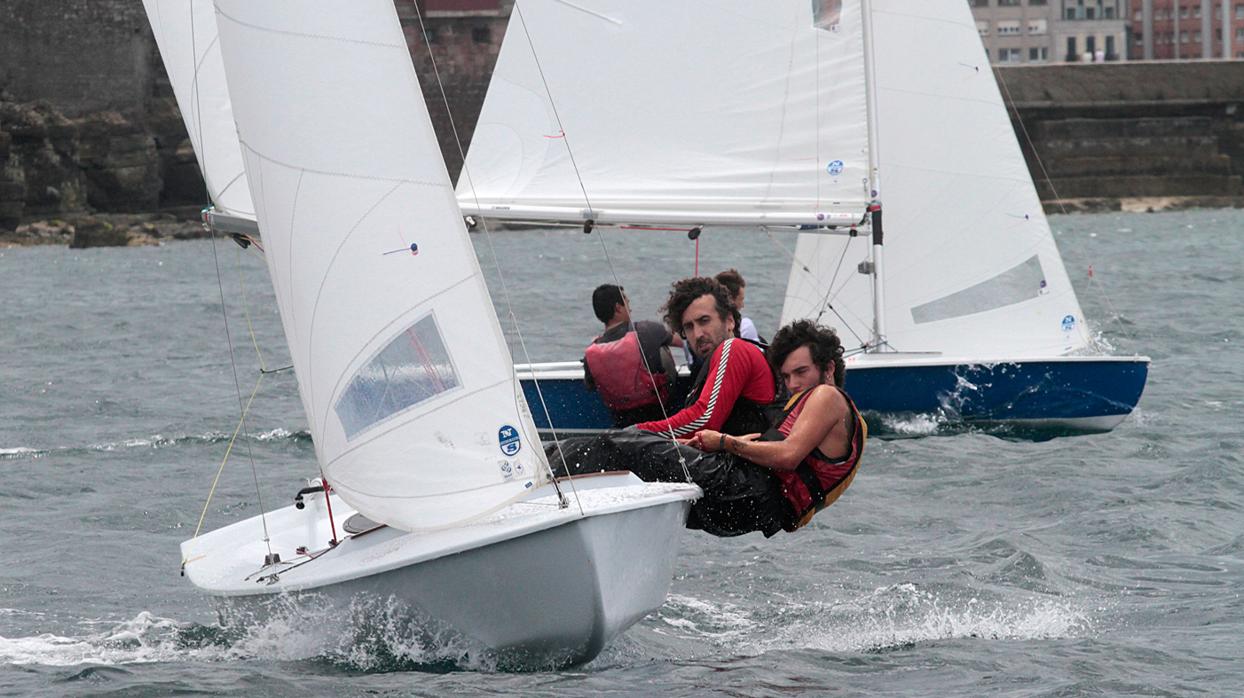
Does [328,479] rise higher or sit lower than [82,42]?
lower

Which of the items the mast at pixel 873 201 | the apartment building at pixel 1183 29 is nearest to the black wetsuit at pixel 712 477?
the mast at pixel 873 201

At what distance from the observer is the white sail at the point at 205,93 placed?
20.2 ft

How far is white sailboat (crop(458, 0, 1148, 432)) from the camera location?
8.91 metres

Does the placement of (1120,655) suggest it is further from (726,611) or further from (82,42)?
(82,42)

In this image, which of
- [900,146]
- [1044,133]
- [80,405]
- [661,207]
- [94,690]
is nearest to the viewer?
[94,690]

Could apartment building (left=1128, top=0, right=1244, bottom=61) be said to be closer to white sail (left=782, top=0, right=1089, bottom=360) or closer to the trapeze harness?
white sail (left=782, top=0, right=1089, bottom=360)

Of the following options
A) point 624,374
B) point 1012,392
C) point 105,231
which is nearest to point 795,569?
point 624,374

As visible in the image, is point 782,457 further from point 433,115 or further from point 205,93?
point 433,115

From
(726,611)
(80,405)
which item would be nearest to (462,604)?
(726,611)

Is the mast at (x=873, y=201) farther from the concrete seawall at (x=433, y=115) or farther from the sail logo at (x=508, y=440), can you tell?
the concrete seawall at (x=433, y=115)

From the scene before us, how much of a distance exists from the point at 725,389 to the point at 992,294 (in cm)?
555

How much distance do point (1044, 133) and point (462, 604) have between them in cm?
4098

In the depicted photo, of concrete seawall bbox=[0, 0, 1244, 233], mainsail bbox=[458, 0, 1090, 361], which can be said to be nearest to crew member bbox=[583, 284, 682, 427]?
mainsail bbox=[458, 0, 1090, 361]

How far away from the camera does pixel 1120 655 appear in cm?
555
